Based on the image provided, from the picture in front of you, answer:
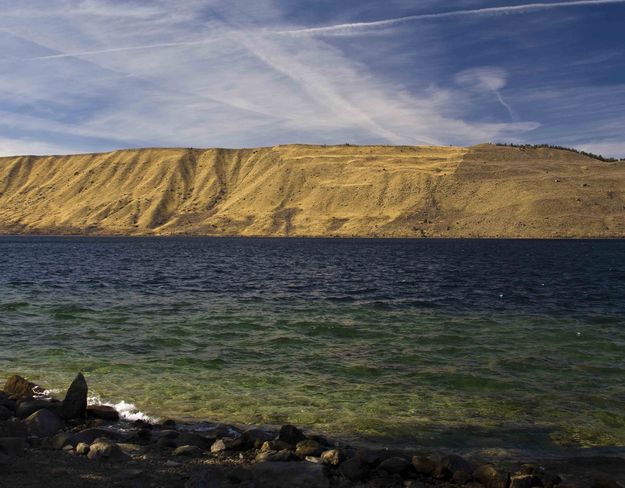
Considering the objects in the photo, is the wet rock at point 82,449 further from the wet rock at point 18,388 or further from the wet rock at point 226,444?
the wet rock at point 18,388

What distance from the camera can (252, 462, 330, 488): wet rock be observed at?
8.58m

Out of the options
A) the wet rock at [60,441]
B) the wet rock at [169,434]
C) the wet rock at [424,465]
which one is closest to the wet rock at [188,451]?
the wet rock at [169,434]

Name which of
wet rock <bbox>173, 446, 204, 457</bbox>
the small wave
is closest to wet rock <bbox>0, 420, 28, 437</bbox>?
the small wave

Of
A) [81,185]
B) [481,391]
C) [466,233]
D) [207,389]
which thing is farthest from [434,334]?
[81,185]

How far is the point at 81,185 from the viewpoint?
174000 mm

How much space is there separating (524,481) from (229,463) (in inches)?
181

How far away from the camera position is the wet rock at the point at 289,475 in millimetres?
8578

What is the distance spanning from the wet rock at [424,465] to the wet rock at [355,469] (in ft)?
2.64

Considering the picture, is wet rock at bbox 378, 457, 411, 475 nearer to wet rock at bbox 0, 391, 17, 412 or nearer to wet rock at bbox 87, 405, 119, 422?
wet rock at bbox 87, 405, 119, 422

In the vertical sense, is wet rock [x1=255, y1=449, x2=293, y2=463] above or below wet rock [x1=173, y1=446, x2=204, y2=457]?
above

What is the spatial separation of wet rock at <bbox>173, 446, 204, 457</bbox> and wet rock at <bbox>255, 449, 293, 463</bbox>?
105 cm

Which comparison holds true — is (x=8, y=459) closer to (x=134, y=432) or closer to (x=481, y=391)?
(x=134, y=432)

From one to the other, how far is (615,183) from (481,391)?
135 metres

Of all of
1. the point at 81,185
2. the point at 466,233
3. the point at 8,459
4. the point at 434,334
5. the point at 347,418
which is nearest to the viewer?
the point at 8,459
